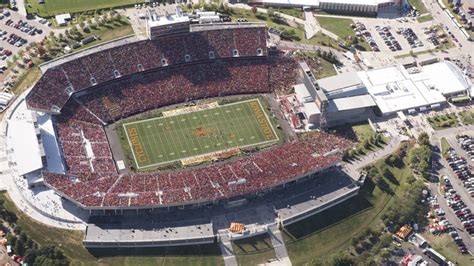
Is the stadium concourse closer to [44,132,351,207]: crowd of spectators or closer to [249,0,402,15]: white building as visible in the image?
[44,132,351,207]: crowd of spectators

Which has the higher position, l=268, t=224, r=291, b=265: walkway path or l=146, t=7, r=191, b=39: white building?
l=146, t=7, r=191, b=39: white building

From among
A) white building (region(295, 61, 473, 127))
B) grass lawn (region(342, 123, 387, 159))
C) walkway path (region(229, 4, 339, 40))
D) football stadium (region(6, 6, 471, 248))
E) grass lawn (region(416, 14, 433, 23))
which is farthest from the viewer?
grass lawn (region(416, 14, 433, 23))

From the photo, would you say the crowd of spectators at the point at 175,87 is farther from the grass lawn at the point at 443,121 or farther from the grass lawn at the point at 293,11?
the grass lawn at the point at 443,121

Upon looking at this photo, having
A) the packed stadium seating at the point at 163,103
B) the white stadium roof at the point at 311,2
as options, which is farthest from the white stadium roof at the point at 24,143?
the white stadium roof at the point at 311,2

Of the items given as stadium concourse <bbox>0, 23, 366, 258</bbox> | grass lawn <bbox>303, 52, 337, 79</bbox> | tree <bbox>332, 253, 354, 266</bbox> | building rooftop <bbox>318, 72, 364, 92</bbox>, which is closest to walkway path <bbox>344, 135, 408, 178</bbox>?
stadium concourse <bbox>0, 23, 366, 258</bbox>

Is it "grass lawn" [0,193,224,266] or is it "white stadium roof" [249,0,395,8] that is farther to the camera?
"white stadium roof" [249,0,395,8]

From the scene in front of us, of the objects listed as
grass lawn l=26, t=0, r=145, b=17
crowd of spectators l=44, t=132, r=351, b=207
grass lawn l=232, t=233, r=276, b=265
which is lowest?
grass lawn l=232, t=233, r=276, b=265

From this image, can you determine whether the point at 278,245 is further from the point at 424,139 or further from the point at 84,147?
the point at 84,147
